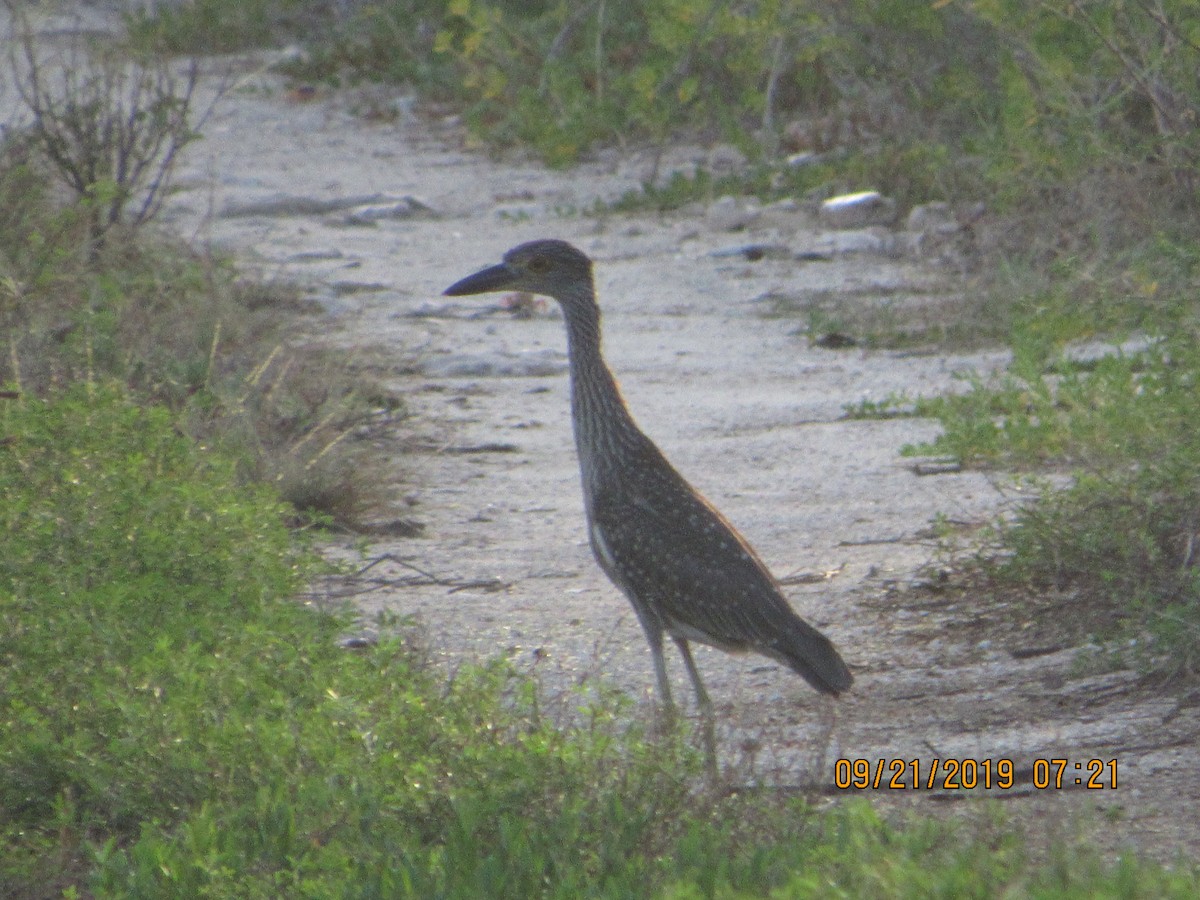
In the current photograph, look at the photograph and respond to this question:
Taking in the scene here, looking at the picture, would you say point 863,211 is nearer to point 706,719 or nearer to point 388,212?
point 388,212

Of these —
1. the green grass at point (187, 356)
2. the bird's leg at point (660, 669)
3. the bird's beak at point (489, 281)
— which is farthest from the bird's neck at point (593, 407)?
the green grass at point (187, 356)

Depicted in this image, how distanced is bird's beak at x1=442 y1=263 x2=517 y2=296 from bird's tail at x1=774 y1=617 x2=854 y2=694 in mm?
1673

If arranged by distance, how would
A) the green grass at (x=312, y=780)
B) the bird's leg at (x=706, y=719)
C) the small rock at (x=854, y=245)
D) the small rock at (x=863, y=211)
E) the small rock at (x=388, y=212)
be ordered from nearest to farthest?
the green grass at (x=312, y=780) < the bird's leg at (x=706, y=719) < the small rock at (x=854, y=245) < the small rock at (x=863, y=211) < the small rock at (x=388, y=212)

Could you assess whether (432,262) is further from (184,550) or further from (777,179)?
(184,550)

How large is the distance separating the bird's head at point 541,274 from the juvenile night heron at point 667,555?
169mm

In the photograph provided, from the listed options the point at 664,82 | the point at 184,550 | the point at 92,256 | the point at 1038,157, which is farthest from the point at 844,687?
the point at 664,82

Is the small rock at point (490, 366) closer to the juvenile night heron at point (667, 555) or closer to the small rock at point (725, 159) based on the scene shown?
the juvenile night heron at point (667, 555)

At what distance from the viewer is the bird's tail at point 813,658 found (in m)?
4.48

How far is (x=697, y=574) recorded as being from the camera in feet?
15.7

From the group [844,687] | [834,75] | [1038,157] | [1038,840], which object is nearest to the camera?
[1038,840]

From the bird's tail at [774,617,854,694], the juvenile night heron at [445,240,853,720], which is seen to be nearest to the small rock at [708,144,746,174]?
the juvenile night heron at [445,240,853,720]

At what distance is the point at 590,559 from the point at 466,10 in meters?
9.79

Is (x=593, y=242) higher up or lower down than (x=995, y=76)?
lower down
